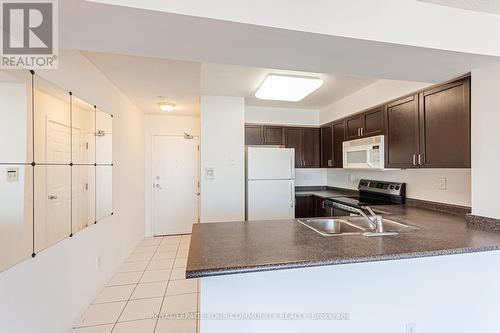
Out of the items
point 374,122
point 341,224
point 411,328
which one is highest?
point 374,122

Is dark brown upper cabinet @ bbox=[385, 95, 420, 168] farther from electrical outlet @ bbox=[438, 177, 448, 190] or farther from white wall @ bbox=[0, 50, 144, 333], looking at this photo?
white wall @ bbox=[0, 50, 144, 333]

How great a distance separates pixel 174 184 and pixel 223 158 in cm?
178

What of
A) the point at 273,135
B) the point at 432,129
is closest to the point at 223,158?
the point at 273,135

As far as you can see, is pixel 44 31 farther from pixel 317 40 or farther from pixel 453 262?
pixel 453 262

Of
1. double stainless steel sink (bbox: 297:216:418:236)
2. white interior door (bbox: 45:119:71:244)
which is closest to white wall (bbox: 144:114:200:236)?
white interior door (bbox: 45:119:71:244)

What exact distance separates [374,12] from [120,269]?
147 inches

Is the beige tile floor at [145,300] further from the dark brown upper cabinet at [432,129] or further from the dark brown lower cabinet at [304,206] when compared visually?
the dark brown upper cabinet at [432,129]

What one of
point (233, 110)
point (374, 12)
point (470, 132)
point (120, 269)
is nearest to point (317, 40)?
point (374, 12)

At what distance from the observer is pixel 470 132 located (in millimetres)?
1876

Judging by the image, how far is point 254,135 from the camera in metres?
3.97

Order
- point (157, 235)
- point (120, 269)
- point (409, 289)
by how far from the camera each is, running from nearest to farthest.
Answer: point (409, 289) → point (120, 269) → point (157, 235)

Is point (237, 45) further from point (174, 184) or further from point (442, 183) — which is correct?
point (174, 184)

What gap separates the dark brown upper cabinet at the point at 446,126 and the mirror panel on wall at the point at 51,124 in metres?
3.11

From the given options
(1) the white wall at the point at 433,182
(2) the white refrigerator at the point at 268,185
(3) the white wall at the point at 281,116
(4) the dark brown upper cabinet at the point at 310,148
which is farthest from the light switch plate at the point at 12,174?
(4) the dark brown upper cabinet at the point at 310,148
